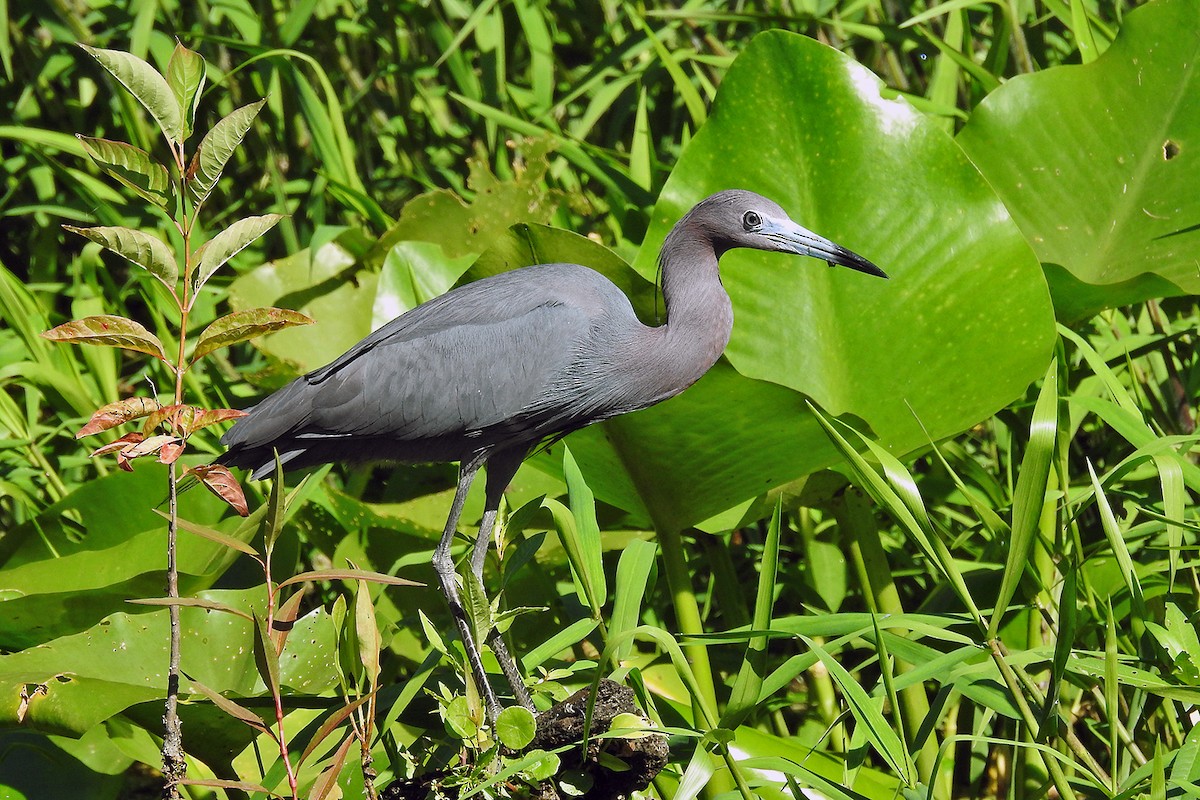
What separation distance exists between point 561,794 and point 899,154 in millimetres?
1257

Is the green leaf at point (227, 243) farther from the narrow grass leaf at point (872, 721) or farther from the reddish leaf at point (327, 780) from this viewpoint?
the narrow grass leaf at point (872, 721)

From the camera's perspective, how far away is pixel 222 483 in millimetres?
1449

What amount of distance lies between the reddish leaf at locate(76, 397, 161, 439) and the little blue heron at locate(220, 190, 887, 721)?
2.62 ft

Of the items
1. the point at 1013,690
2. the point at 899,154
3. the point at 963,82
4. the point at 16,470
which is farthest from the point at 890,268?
the point at 16,470

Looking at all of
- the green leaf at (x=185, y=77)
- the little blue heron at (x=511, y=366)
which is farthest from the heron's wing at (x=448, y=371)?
the green leaf at (x=185, y=77)

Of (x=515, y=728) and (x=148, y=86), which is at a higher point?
(x=148, y=86)

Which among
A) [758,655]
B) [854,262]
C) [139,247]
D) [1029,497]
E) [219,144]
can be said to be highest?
[219,144]

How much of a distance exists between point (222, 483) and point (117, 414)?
142mm

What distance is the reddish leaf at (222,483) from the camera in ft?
4.72

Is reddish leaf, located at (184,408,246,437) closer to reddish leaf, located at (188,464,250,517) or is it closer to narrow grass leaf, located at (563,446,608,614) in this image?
reddish leaf, located at (188,464,250,517)

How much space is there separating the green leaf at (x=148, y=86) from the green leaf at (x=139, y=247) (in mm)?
120

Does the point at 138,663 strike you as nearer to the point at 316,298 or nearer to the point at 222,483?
the point at 222,483

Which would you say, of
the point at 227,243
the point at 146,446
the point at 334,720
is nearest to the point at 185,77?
the point at 227,243

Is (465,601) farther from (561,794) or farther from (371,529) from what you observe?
(371,529)
